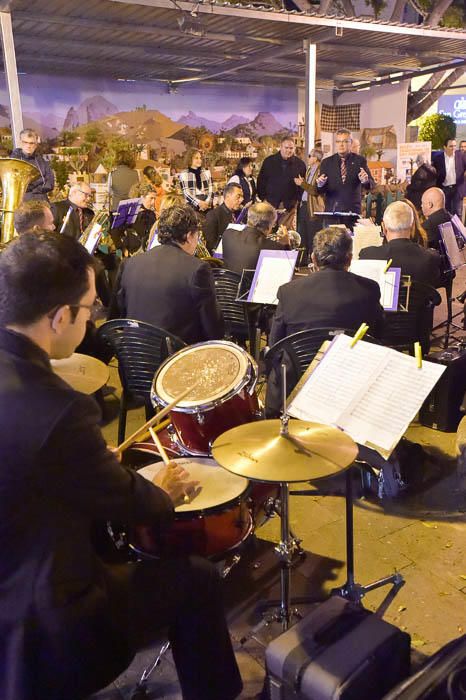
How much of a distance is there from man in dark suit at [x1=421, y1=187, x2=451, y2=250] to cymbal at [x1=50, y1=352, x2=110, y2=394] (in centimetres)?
434

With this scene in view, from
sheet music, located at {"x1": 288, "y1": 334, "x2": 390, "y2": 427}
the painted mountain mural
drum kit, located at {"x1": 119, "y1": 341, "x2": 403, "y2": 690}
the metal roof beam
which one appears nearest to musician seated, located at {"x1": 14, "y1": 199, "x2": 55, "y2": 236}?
drum kit, located at {"x1": 119, "y1": 341, "x2": 403, "y2": 690}

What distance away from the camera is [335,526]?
10.6 ft

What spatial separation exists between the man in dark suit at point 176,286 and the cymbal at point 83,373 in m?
0.75

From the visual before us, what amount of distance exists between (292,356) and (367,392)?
106 cm

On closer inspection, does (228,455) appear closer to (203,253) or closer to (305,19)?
(203,253)

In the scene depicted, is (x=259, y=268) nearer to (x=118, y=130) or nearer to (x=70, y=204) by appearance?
(x=70, y=204)

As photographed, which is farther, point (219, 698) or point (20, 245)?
point (219, 698)

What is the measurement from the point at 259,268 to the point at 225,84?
9.80 m

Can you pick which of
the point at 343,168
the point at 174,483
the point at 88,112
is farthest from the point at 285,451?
the point at 88,112

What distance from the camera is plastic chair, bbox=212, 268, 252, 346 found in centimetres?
505

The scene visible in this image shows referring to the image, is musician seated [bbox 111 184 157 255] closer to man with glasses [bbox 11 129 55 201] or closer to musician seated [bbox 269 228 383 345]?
man with glasses [bbox 11 129 55 201]

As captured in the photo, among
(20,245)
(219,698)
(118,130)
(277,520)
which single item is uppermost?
(118,130)

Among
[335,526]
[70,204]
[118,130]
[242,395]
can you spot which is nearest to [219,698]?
[242,395]

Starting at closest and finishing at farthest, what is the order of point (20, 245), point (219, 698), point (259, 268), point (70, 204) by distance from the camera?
point (20, 245) < point (219, 698) < point (259, 268) < point (70, 204)
